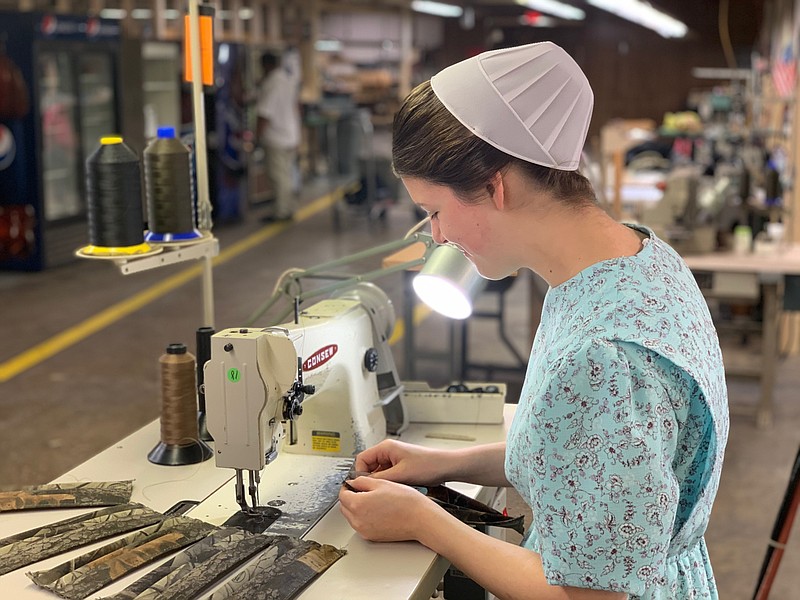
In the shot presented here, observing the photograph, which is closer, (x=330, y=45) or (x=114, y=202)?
(x=114, y=202)

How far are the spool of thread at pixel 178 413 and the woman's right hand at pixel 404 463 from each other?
400mm

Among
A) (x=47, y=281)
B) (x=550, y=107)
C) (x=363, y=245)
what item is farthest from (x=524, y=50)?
(x=363, y=245)

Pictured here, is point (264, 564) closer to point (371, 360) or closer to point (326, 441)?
point (326, 441)

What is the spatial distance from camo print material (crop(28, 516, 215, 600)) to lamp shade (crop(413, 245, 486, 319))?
0.56m

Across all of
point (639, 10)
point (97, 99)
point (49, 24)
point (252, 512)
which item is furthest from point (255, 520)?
point (639, 10)

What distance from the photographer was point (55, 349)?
580 centimetres

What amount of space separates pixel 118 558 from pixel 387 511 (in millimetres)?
425

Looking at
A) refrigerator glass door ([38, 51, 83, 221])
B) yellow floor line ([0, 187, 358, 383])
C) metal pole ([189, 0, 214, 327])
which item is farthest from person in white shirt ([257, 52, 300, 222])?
metal pole ([189, 0, 214, 327])

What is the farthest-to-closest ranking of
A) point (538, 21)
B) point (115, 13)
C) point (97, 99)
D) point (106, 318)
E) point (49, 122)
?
point (538, 21) → point (115, 13) → point (97, 99) → point (49, 122) → point (106, 318)

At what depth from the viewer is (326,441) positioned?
204 cm

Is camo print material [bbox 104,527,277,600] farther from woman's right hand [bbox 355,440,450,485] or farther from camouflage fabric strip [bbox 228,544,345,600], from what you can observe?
woman's right hand [bbox 355,440,450,485]

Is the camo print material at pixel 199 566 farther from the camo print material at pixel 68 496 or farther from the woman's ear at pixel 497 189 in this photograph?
the woman's ear at pixel 497 189

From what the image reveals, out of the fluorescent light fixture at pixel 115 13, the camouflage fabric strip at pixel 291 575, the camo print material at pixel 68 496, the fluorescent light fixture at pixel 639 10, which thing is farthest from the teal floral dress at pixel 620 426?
the fluorescent light fixture at pixel 115 13

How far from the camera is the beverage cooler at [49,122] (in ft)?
23.3
